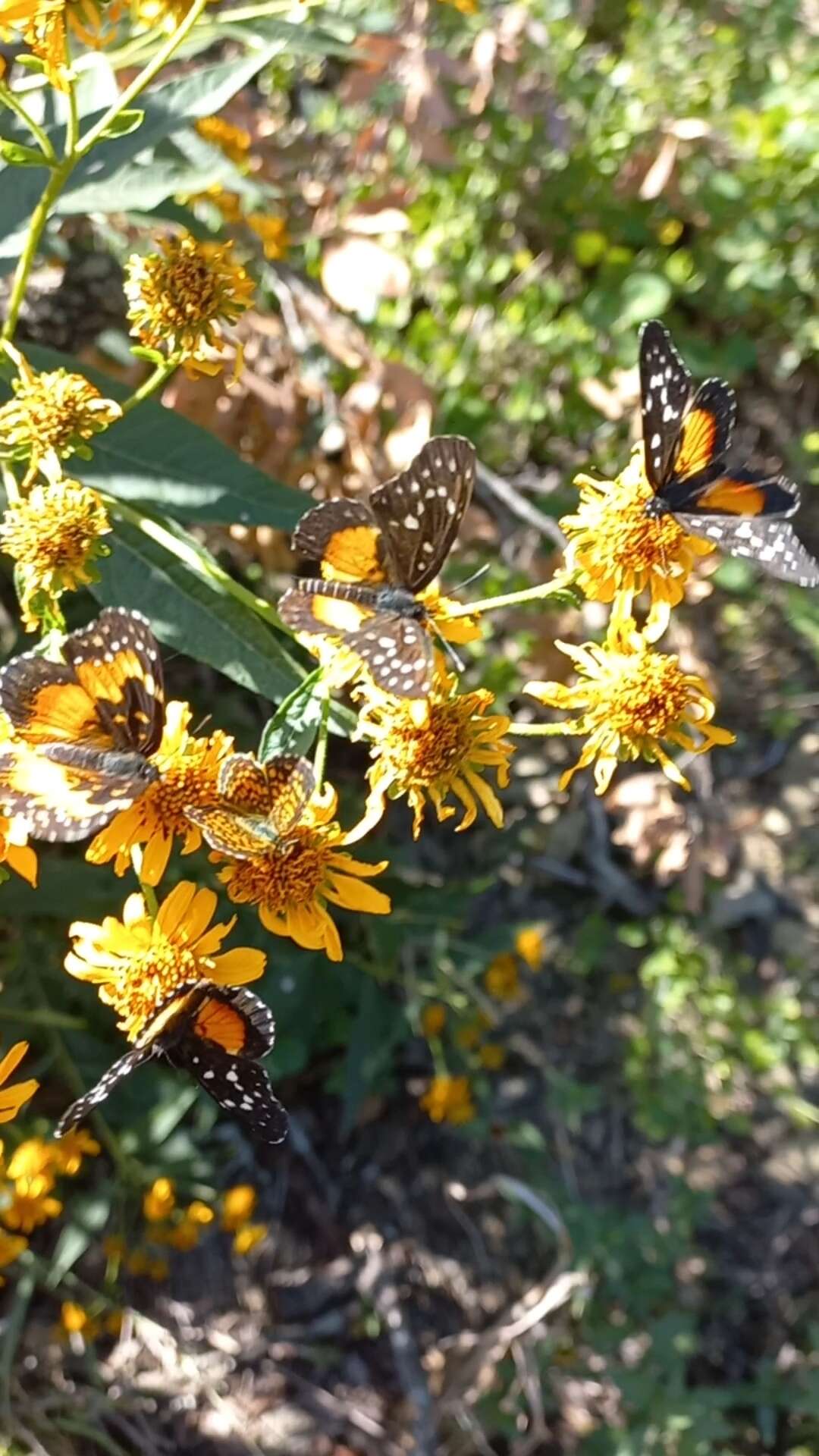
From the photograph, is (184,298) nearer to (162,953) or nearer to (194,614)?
(194,614)

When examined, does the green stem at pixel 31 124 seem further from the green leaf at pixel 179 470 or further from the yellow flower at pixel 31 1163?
the yellow flower at pixel 31 1163

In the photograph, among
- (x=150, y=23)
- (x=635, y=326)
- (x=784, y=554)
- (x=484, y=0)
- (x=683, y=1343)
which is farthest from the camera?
(x=484, y=0)

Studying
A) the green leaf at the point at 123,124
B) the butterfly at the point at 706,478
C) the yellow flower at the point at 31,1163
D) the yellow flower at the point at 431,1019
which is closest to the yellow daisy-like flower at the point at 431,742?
the butterfly at the point at 706,478

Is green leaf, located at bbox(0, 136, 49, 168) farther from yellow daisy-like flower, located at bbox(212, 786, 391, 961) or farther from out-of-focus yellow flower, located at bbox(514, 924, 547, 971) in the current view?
out-of-focus yellow flower, located at bbox(514, 924, 547, 971)

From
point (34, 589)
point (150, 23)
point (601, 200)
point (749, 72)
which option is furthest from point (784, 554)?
point (749, 72)

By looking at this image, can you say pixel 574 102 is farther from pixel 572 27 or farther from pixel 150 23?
pixel 150 23

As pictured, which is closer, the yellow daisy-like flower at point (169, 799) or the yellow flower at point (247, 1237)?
the yellow daisy-like flower at point (169, 799)

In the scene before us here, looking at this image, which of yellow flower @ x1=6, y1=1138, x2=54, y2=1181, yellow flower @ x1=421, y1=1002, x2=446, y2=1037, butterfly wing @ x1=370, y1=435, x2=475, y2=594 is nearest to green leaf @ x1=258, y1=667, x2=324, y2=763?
butterfly wing @ x1=370, y1=435, x2=475, y2=594

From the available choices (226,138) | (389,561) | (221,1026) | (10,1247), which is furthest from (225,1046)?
(226,138)
